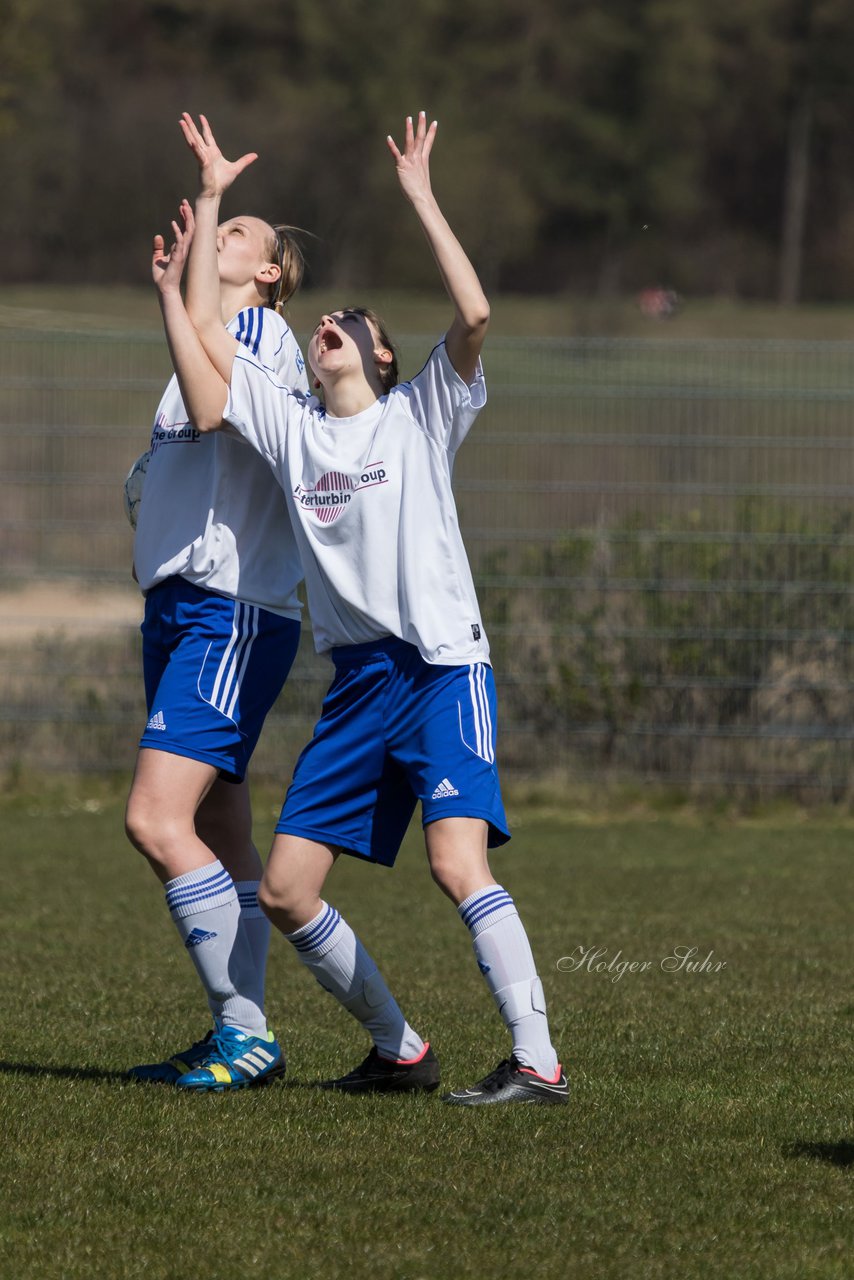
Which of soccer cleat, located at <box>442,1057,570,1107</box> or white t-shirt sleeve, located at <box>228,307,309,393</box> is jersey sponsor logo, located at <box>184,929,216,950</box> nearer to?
soccer cleat, located at <box>442,1057,570,1107</box>

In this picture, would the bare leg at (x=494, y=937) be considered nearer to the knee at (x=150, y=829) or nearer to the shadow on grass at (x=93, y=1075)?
the shadow on grass at (x=93, y=1075)

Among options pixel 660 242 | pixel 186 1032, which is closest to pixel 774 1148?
pixel 186 1032

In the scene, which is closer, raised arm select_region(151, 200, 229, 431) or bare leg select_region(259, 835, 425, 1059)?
bare leg select_region(259, 835, 425, 1059)

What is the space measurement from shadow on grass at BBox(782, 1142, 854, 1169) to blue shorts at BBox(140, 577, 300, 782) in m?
1.70

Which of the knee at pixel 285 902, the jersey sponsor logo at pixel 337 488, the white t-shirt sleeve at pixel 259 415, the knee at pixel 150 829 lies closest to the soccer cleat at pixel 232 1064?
the knee at pixel 285 902

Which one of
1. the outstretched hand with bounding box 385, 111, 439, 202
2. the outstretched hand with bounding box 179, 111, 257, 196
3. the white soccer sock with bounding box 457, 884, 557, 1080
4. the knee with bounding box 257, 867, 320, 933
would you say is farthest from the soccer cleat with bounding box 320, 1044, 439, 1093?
the outstretched hand with bounding box 179, 111, 257, 196

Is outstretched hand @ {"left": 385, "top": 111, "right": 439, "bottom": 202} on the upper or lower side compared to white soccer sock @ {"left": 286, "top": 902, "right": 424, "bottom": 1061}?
upper

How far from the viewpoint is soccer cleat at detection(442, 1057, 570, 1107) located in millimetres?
4371

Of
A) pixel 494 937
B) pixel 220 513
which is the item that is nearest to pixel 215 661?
pixel 220 513

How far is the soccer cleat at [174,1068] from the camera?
476cm

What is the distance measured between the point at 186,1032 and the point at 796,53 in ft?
136

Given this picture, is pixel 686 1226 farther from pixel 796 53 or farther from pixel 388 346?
pixel 796 53

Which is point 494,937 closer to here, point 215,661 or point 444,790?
point 444,790

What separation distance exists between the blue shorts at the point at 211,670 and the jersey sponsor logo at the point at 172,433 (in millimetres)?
376
